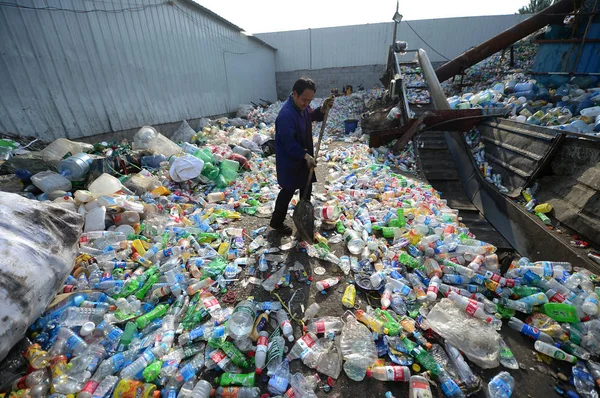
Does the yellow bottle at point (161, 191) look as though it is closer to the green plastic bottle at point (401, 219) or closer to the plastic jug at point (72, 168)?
the plastic jug at point (72, 168)

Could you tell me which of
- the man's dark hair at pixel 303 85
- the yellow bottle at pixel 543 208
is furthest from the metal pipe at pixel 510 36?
the man's dark hair at pixel 303 85

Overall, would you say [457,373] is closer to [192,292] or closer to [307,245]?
[307,245]

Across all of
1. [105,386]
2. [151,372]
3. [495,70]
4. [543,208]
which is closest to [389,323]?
[151,372]

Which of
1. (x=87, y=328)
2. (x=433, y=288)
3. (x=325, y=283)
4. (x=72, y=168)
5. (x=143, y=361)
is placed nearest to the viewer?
(x=143, y=361)

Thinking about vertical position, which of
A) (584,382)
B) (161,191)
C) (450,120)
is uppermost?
(450,120)

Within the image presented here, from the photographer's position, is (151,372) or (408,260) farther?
(408,260)

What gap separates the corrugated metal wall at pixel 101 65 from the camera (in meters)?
3.99

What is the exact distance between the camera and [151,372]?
62.6 inches

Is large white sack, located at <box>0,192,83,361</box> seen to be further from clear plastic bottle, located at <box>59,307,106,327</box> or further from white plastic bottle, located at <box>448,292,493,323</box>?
white plastic bottle, located at <box>448,292,493,323</box>

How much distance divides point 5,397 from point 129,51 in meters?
6.99

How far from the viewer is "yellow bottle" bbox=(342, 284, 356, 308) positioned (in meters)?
2.18

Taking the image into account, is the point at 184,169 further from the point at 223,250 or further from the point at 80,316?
the point at 80,316

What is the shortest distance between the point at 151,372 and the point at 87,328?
69 cm

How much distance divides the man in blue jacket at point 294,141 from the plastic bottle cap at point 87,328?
6.44 ft
